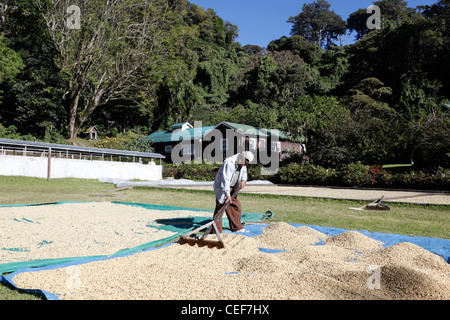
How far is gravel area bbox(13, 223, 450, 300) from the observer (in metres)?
3.06

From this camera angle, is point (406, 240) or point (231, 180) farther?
point (231, 180)

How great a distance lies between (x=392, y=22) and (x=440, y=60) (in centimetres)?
1260

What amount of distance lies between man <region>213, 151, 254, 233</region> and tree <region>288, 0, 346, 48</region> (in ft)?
238

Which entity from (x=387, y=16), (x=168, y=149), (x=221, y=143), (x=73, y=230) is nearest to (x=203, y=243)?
(x=73, y=230)

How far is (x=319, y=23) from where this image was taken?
7031 centimetres

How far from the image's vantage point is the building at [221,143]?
27.8 m

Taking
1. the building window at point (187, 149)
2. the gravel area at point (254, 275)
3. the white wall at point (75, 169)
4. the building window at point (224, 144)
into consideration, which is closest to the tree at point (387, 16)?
the building window at point (224, 144)

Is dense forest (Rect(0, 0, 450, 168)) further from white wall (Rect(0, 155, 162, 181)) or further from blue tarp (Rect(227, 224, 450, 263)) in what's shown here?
blue tarp (Rect(227, 224, 450, 263))

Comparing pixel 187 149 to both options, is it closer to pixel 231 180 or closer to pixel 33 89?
pixel 33 89

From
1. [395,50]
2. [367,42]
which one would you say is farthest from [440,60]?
[367,42]

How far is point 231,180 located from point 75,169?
1651cm

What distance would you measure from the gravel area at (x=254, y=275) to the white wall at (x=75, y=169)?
16.2 meters

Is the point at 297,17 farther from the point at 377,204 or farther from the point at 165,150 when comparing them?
the point at 377,204

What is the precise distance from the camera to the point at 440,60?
114 ft
